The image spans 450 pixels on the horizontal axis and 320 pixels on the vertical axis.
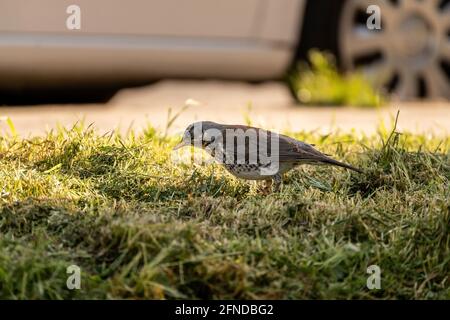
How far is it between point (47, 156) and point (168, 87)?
6683 mm

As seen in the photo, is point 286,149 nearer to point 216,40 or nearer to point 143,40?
point 143,40

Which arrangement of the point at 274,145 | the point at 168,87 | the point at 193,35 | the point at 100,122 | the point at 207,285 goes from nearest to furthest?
the point at 207,285
the point at 274,145
the point at 100,122
the point at 193,35
the point at 168,87

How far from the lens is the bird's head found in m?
5.02

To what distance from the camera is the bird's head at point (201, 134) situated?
502cm

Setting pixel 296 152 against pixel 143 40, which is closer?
pixel 296 152

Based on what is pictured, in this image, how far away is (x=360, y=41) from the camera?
9078 millimetres

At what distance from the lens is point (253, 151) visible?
4.93m

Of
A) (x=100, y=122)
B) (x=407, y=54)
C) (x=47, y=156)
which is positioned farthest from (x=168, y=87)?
(x=47, y=156)

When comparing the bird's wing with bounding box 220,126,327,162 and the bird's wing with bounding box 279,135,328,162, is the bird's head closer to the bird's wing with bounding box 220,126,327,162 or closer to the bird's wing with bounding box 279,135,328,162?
the bird's wing with bounding box 220,126,327,162

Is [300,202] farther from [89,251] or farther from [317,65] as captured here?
[317,65]

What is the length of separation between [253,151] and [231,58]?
3616mm

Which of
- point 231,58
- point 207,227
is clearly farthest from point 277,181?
point 231,58

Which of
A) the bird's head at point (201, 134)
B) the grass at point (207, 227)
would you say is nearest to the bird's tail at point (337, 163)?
the grass at point (207, 227)
